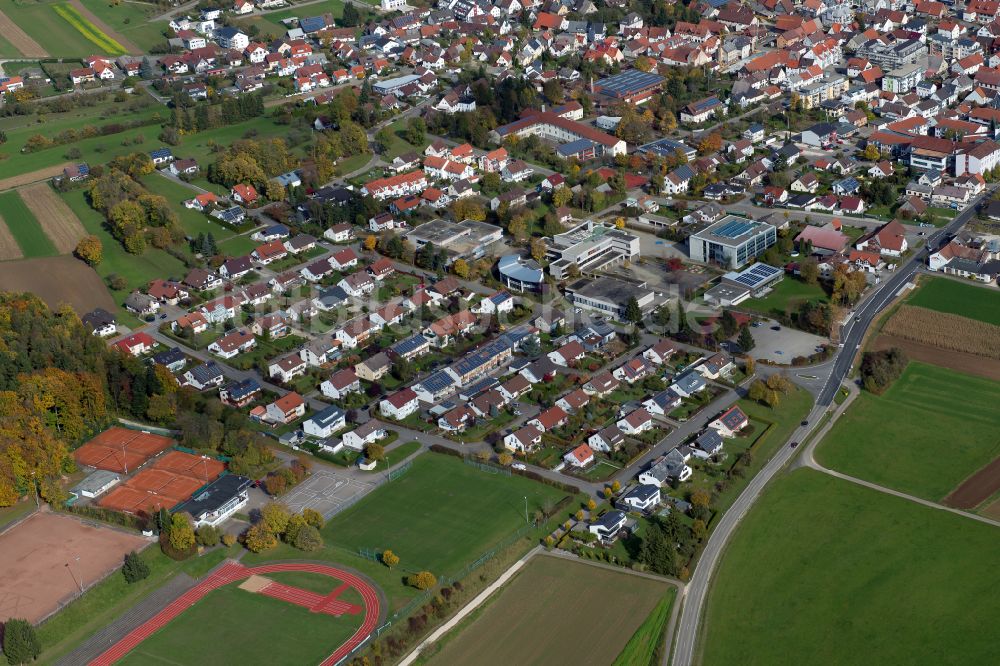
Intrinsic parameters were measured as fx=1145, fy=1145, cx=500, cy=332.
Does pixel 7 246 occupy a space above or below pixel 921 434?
above

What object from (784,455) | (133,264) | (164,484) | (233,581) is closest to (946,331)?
(784,455)

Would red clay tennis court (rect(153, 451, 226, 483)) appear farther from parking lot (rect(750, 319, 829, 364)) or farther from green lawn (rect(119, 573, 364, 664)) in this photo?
parking lot (rect(750, 319, 829, 364))

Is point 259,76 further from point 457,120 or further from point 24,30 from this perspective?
point 24,30

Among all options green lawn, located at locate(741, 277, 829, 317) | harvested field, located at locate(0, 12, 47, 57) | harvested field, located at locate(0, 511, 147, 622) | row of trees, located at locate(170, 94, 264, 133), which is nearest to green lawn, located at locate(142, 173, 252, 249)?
row of trees, located at locate(170, 94, 264, 133)

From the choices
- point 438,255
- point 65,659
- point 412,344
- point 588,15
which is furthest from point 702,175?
point 65,659

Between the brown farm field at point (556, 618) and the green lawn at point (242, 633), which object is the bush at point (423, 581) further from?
the green lawn at point (242, 633)

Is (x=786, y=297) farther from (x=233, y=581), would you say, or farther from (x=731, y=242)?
(x=233, y=581)
